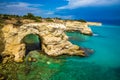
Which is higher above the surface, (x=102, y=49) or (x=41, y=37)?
(x=41, y=37)

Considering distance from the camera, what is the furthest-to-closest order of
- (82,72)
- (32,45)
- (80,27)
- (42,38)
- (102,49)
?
(80,27) < (102,49) < (32,45) < (42,38) < (82,72)

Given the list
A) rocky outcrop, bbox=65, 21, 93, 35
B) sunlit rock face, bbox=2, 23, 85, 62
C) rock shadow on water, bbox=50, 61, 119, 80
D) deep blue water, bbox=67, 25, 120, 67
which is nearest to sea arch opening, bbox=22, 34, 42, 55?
sunlit rock face, bbox=2, 23, 85, 62

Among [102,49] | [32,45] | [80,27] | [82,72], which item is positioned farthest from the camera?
[80,27]

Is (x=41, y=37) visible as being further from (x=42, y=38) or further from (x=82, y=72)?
Answer: (x=82, y=72)

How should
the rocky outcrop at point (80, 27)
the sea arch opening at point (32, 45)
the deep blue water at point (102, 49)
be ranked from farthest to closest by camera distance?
the rocky outcrop at point (80, 27), the sea arch opening at point (32, 45), the deep blue water at point (102, 49)

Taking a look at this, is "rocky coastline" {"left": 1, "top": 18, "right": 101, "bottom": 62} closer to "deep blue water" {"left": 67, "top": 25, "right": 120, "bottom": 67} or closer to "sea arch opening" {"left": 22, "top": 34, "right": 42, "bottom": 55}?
"sea arch opening" {"left": 22, "top": 34, "right": 42, "bottom": 55}

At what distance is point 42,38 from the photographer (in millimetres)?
25828

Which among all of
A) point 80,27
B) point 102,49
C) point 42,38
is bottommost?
point 102,49

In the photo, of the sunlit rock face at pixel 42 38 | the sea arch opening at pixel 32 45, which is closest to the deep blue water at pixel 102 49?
Answer: the sunlit rock face at pixel 42 38

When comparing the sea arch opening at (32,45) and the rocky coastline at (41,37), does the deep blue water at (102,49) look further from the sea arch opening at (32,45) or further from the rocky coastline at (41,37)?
the sea arch opening at (32,45)

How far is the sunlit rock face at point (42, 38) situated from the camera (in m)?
22.6

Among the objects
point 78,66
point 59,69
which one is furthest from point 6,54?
point 78,66

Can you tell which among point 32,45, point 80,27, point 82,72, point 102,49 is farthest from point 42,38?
point 80,27

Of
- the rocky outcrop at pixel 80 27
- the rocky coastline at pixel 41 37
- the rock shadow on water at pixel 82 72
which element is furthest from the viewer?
the rocky outcrop at pixel 80 27
